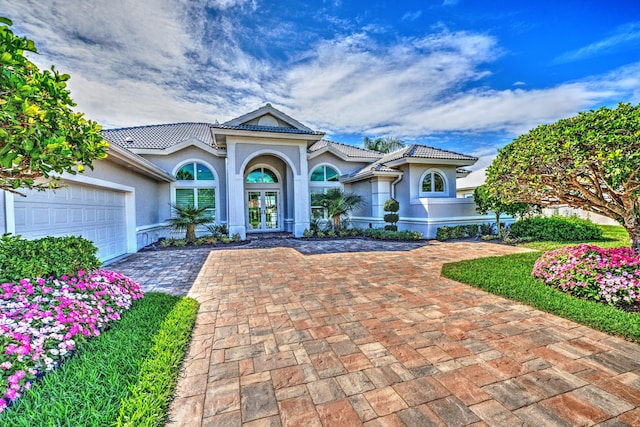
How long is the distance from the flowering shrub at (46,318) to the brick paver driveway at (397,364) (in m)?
1.32

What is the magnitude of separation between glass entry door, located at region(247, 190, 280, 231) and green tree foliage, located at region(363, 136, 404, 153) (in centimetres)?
1185

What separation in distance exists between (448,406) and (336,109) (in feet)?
52.1

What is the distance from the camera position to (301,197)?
564 inches

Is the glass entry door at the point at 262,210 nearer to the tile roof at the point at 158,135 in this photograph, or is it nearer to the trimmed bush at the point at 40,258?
the tile roof at the point at 158,135

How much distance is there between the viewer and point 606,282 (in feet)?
15.0

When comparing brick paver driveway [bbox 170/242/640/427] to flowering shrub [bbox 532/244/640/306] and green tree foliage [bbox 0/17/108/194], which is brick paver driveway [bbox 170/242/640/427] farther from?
green tree foliage [bbox 0/17/108/194]

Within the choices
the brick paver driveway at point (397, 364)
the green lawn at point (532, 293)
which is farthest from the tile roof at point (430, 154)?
the brick paver driveway at point (397, 364)

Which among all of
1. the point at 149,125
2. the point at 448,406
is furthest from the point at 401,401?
the point at 149,125

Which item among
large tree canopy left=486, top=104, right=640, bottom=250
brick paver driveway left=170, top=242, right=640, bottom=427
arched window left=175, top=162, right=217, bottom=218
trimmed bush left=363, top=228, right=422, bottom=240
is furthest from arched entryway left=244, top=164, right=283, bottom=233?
large tree canopy left=486, top=104, right=640, bottom=250

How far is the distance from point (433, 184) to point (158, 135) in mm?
16360

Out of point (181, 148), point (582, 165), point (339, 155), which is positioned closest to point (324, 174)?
point (339, 155)

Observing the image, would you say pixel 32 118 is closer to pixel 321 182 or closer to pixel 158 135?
pixel 321 182

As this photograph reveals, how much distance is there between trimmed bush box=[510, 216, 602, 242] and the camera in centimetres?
1220

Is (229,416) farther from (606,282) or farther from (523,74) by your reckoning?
(523,74)
